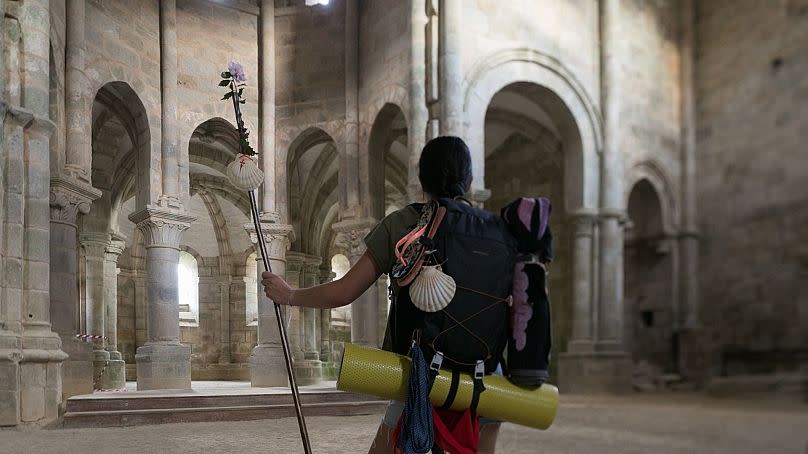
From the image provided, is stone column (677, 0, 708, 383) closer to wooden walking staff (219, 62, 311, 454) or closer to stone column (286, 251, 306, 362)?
wooden walking staff (219, 62, 311, 454)

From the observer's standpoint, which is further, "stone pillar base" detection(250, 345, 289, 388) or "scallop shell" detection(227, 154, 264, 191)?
"stone pillar base" detection(250, 345, 289, 388)

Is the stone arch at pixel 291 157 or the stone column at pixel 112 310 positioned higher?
the stone arch at pixel 291 157

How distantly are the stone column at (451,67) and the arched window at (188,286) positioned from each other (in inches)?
569

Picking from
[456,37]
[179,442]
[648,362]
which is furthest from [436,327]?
[648,362]

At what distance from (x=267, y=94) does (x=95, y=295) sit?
5.99 m

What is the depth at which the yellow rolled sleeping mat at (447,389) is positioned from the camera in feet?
6.21

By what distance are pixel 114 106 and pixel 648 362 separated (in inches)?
482

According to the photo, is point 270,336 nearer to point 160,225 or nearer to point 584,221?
point 160,225

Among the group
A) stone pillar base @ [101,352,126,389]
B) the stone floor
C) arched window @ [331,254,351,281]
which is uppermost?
arched window @ [331,254,351,281]

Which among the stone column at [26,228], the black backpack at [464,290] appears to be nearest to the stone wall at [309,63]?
the stone column at [26,228]

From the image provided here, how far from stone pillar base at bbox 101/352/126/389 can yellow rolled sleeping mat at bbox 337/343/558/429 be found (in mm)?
14689

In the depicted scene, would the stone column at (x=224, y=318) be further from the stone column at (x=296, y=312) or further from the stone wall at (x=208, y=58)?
the stone wall at (x=208, y=58)

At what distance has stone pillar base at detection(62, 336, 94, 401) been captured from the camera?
34.3 ft

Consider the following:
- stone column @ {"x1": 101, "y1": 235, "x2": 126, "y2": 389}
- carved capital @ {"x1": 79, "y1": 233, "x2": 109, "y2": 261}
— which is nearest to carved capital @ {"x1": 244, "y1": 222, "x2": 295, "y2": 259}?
carved capital @ {"x1": 79, "y1": 233, "x2": 109, "y2": 261}
